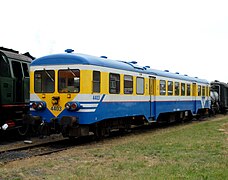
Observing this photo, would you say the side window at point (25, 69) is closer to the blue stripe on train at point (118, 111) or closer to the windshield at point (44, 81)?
the windshield at point (44, 81)

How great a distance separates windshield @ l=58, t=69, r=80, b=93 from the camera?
12438 millimetres

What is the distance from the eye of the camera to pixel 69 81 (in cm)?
1264

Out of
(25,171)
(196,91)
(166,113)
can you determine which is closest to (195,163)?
(25,171)

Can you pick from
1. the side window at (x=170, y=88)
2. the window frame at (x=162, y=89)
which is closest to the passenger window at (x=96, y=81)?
the window frame at (x=162, y=89)

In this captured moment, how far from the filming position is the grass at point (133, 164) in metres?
7.44

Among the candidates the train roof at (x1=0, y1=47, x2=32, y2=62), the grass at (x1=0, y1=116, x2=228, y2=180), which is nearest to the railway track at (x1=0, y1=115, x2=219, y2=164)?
the grass at (x1=0, y1=116, x2=228, y2=180)

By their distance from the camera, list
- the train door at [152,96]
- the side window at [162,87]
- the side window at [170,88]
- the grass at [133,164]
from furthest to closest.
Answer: the side window at [170,88], the side window at [162,87], the train door at [152,96], the grass at [133,164]

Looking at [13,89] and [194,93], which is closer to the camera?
[13,89]

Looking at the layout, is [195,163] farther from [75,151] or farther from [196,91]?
[196,91]

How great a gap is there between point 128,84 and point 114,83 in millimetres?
1171

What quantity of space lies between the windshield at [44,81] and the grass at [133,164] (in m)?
2.60

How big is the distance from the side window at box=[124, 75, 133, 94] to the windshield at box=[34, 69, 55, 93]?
3.11 meters

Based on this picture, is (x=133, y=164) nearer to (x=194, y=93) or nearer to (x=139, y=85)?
(x=139, y=85)

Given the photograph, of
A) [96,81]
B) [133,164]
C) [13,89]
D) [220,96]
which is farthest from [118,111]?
[220,96]
